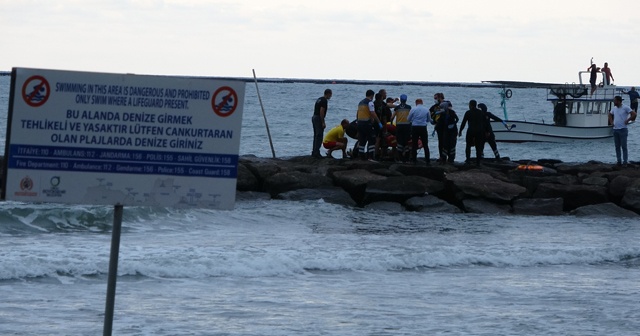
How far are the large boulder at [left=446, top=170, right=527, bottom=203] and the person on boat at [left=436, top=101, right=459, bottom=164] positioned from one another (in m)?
1.74

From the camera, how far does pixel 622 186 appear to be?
21500mm

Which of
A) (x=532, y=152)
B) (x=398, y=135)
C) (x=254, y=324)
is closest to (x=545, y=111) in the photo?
(x=532, y=152)

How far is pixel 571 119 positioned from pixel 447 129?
22.1 meters

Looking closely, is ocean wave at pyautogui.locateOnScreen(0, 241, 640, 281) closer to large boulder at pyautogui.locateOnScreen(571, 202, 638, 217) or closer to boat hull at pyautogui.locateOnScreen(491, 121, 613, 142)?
large boulder at pyautogui.locateOnScreen(571, 202, 638, 217)

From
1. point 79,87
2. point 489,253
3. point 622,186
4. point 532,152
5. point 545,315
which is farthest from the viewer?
point 532,152

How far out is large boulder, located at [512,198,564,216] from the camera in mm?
20281

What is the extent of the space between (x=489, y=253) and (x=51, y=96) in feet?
34.0

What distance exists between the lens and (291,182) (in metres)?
21.7

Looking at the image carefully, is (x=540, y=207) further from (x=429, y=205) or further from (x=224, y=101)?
(x=224, y=101)

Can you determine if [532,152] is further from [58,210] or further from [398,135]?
[58,210]

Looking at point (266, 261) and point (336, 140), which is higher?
point (336, 140)

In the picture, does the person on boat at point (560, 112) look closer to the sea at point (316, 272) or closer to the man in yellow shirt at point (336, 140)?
the man in yellow shirt at point (336, 140)

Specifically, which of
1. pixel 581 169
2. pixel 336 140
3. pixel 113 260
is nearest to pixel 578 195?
pixel 581 169

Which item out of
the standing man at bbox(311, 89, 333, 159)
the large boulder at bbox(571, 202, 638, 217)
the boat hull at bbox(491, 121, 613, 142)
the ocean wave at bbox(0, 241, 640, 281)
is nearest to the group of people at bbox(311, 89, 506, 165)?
the standing man at bbox(311, 89, 333, 159)
